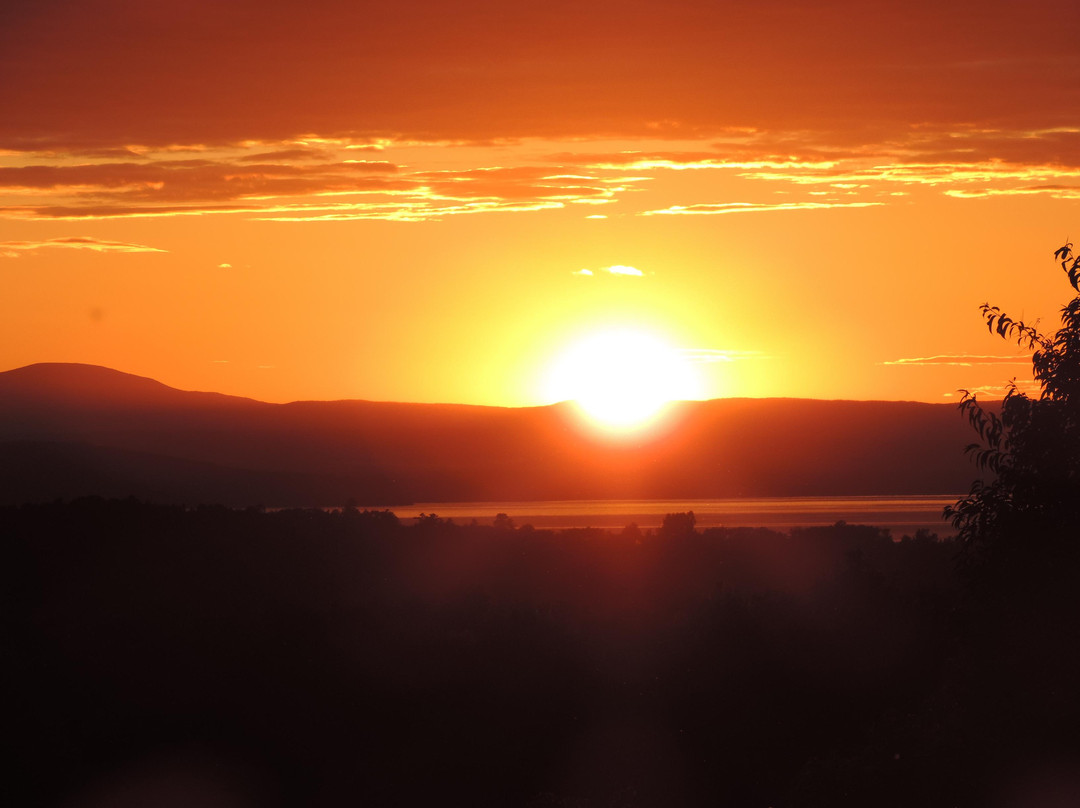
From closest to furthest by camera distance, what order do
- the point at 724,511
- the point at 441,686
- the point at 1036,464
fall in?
the point at 1036,464
the point at 441,686
the point at 724,511

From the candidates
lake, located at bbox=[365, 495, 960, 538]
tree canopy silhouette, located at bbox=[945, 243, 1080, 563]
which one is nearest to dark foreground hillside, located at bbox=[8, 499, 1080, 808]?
tree canopy silhouette, located at bbox=[945, 243, 1080, 563]

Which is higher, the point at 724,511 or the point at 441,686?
the point at 724,511

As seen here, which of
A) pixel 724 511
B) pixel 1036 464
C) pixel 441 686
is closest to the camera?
pixel 1036 464

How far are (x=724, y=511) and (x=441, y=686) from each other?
246 ft

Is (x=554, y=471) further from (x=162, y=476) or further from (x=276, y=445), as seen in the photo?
(x=162, y=476)

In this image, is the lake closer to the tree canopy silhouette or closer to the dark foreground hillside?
the dark foreground hillside

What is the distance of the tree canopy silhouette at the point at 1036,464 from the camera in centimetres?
1323

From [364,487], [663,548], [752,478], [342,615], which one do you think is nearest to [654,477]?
[752,478]

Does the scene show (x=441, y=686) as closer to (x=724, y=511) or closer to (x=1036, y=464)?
(x=1036, y=464)

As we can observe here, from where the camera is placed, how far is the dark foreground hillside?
26.1 metres

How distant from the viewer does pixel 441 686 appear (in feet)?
98.8

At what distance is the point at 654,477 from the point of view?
426 ft

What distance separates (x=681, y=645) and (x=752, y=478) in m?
97.8

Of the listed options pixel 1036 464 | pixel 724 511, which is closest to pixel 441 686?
pixel 1036 464
